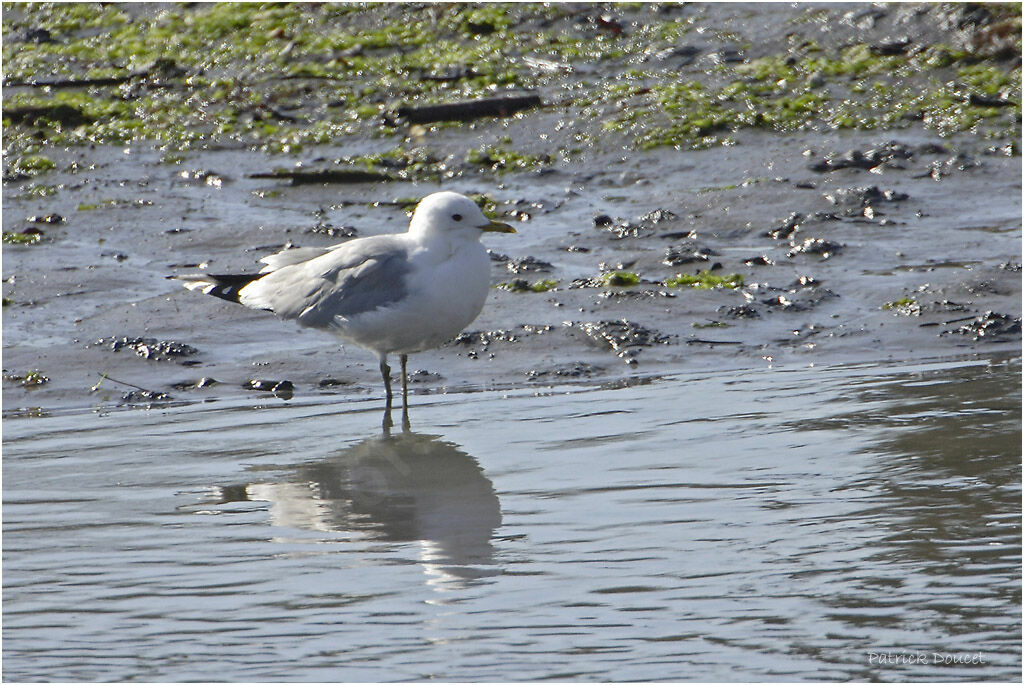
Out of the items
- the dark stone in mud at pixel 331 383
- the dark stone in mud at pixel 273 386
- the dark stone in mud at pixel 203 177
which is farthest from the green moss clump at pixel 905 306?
the dark stone in mud at pixel 203 177

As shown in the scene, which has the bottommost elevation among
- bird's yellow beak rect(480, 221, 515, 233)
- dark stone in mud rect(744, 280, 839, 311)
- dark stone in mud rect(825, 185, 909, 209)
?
dark stone in mud rect(744, 280, 839, 311)

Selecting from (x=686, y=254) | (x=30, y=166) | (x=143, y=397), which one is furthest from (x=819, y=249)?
(x=30, y=166)

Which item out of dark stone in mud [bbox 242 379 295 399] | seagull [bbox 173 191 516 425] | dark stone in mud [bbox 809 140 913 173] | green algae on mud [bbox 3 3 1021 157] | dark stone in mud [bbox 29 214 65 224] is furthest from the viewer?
green algae on mud [bbox 3 3 1021 157]

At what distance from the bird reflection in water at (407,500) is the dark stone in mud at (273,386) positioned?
3.44 feet

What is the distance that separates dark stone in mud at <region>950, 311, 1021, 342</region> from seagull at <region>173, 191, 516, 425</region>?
94.8 inches

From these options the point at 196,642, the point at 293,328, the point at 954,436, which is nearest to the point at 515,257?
the point at 293,328

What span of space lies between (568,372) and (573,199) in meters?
3.03

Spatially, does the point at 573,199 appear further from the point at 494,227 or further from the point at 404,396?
the point at 404,396

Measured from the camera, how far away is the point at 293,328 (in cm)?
754

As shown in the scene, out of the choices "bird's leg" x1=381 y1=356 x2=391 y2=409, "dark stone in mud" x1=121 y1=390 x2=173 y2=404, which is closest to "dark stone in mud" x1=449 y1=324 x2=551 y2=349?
"bird's leg" x1=381 y1=356 x2=391 y2=409

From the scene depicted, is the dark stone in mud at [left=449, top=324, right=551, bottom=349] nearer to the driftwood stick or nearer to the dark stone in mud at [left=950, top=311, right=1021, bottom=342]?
the dark stone in mud at [left=950, top=311, right=1021, bottom=342]

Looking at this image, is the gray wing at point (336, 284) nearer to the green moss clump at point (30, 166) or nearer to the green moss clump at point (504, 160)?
the green moss clump at point (504, 160)

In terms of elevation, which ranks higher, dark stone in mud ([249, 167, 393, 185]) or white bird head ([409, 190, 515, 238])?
dark stone in mud ([249, 167, 393, 185])

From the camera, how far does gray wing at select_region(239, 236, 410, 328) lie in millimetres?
6148
